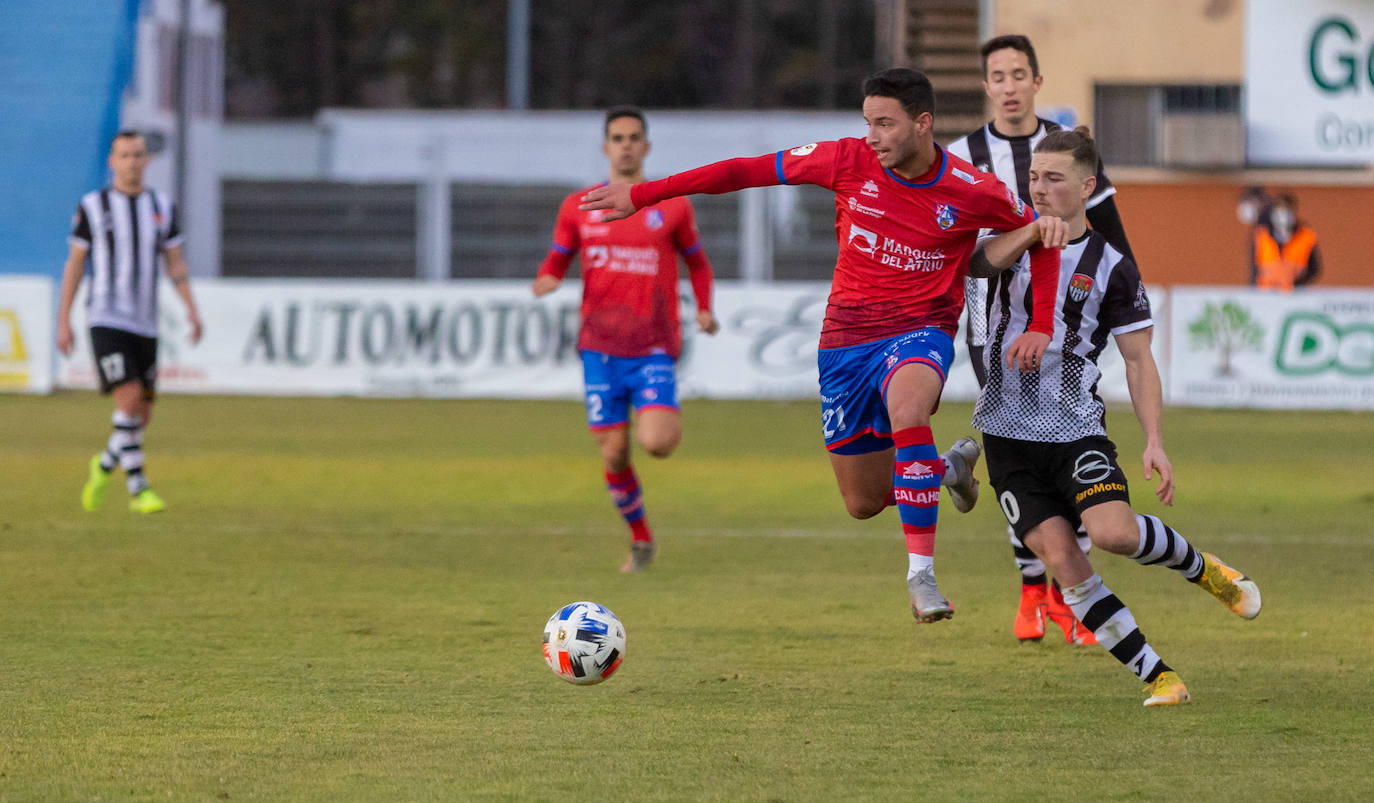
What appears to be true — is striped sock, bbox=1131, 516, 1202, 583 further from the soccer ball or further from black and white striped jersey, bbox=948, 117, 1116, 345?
the soccer ball

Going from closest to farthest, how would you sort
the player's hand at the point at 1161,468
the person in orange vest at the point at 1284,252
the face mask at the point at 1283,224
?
the player's hand at the point at 1161,468 → the person in orange vest at the point at 1284,252 → the face mask at the point at 1283,224

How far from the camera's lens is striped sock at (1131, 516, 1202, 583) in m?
5.75

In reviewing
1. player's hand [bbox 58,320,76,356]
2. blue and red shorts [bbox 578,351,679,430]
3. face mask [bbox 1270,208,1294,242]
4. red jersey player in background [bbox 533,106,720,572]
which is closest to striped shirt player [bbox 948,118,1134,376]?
red jersey player in background [bbox 533,106,720,572]

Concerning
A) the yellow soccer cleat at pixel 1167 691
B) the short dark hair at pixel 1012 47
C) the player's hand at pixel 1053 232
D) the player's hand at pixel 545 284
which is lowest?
the yellow soccer cleat at pixel 1167 691

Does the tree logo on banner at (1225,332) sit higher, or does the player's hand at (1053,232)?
the player's hand at (1053,232)

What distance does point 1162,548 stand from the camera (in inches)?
228

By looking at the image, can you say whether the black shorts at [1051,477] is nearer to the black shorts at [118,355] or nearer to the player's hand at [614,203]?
the player's hand at [614,203]

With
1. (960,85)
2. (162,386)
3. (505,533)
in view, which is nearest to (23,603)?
(505,533)

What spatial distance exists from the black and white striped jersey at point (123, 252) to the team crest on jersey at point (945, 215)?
640 cm

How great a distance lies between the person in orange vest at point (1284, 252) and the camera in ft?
79.0

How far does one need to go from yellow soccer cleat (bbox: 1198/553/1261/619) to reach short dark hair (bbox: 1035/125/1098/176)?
52.3 inches

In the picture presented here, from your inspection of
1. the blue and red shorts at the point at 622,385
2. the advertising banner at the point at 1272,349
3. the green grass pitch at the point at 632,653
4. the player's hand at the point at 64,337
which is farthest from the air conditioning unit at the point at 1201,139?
the blue and red shorts at the point at 622,385

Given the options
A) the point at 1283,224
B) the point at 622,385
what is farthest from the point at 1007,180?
the point at 1283,224

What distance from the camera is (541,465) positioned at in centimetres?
1437
